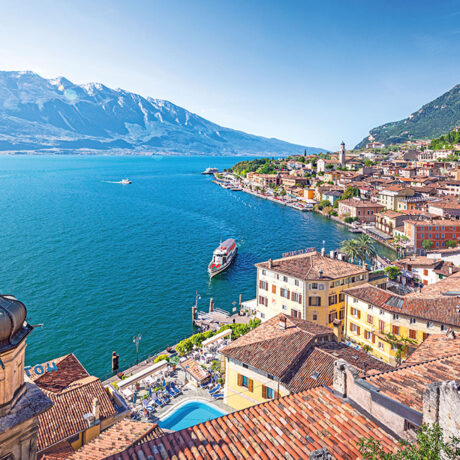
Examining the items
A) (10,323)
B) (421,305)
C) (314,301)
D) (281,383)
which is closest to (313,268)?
(314,301)

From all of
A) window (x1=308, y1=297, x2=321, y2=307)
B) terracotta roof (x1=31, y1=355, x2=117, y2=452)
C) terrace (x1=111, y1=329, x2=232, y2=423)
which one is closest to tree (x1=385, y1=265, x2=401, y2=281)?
window (x1=308, y1=297, x2=321, y2=307)

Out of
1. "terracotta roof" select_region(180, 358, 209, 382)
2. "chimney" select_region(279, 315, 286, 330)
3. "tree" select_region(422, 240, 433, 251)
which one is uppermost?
"chimney" select_region(279, 315, 286, 330)

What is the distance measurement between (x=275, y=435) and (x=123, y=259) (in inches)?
2118

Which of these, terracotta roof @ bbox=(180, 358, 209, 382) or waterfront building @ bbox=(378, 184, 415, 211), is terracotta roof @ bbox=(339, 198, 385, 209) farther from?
terracotta roof @ bbox=(180, 358, 209, 382)

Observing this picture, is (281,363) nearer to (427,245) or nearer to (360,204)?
(427,245)

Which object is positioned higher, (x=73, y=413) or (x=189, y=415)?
(x=73, y=413)

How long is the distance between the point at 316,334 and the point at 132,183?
167152mm

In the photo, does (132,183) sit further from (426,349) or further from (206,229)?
(426,349)

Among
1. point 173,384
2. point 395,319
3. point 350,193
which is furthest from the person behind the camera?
point 350,193

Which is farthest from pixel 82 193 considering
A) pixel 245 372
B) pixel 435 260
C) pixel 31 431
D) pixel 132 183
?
pixel 31 431

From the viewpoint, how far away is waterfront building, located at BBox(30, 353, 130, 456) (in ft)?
49.2

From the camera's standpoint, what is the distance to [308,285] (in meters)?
32.8

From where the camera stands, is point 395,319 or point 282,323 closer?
point 282,323

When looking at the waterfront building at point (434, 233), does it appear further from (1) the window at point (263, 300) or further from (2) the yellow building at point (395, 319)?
(1) the window at point (263, 300)
